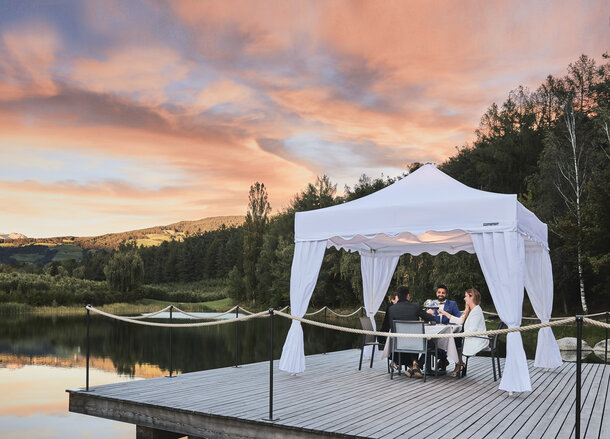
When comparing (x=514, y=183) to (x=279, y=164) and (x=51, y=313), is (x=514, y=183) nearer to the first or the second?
(x=279, y=164)

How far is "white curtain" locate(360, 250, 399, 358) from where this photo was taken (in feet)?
40.1

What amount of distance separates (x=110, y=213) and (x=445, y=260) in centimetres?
2460

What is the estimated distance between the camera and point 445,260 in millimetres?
28031

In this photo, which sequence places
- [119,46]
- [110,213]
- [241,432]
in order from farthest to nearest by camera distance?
1. [110,213]
2. [119,46]
3. [241,432]

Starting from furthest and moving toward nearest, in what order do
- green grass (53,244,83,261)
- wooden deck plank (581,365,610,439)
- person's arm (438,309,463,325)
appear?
green grass (53,244,83,261) → person's arm (438,309,463,325) → wooden deck plank (581,365,610,439)

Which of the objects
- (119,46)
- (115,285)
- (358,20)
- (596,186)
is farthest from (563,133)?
(115,285)

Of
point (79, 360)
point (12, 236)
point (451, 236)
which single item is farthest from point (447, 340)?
point (12, 236)

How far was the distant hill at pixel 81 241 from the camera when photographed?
3206 inches

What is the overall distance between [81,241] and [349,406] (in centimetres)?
9035

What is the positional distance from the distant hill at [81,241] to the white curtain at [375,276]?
64035 millimetres

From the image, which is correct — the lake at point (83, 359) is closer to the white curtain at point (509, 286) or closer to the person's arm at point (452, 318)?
the person's arm at point (452, 318)

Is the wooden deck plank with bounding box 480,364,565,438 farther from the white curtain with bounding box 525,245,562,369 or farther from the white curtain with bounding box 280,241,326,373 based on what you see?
the white curtain with bounding box 280,241,326,373

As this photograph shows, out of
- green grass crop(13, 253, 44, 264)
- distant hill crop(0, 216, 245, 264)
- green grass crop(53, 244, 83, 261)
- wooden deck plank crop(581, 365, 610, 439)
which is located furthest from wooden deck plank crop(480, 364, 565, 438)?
green grass crop(53, 244, 83, 261)

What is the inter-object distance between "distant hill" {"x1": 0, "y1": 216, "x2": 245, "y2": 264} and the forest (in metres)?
29.6
